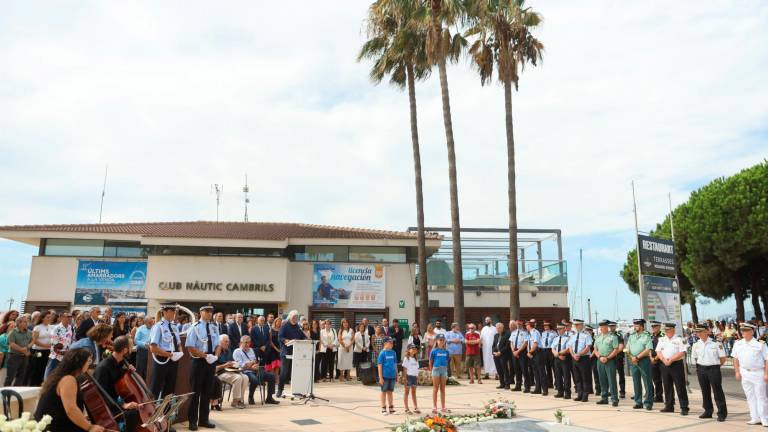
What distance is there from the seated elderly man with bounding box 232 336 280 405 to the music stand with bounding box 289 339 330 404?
0.58 meters

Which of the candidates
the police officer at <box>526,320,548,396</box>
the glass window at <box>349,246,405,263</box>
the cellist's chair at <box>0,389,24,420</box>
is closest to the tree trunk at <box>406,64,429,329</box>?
the glass window at <box>349,246,405,263</box>

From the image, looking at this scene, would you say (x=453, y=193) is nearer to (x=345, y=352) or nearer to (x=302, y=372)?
(x=345, y=352)

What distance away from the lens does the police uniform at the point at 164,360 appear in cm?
870

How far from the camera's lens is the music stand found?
12.9 metres

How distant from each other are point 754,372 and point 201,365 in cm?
1049

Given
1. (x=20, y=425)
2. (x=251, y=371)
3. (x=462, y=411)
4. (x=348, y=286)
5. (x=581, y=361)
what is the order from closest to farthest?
(x=20, y=425)
(x=462, y=411)
(x=251, y=371)
(x=581, y=361)
(x=348, y=286)

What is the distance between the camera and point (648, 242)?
57.7 feet

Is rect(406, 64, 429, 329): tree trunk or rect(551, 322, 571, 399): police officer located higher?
rect(406, 64, 429, 329): tree trunk

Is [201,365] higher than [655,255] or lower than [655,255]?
lower

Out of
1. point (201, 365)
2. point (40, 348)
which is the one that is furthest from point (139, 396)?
point (40, 348)

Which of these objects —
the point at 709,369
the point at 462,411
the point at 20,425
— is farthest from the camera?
the point at 462,411

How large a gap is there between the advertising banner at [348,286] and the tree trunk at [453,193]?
459 cm

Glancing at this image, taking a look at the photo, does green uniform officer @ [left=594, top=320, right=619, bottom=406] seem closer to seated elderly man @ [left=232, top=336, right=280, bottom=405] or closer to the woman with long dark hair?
seated elderly man @ [left=232, top=336, right=280, bottom=405]

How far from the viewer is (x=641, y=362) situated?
12570mm
